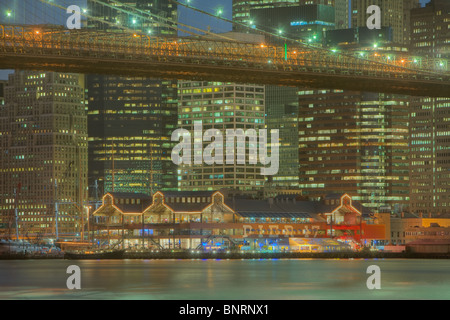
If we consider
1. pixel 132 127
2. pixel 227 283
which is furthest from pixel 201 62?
pixel 132 127

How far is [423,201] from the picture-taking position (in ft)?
542

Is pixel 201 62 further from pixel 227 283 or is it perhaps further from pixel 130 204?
pixel 130 204

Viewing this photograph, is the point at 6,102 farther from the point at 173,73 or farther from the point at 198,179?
the point at 173,73

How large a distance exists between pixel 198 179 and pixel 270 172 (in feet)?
52.4

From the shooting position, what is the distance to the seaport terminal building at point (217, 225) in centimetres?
8812

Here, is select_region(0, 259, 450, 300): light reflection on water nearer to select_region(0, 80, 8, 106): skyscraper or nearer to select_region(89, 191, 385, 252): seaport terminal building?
select_region(89, 191, 385, 252): seaport terminal building

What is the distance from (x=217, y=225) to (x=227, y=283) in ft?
142

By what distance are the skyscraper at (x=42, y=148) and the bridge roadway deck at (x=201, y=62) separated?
106m

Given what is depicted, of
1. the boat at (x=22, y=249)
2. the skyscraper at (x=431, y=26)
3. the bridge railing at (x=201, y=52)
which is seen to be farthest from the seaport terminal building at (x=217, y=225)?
the skyscraper at (x=431, y=26)

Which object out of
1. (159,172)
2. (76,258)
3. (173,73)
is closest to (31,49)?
(173,73)

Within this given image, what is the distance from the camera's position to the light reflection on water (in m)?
40.7

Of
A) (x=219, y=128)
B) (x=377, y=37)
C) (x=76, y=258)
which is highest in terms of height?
(x=377, y=37)

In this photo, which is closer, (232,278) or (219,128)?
(232,278)

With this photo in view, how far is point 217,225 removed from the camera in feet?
295
